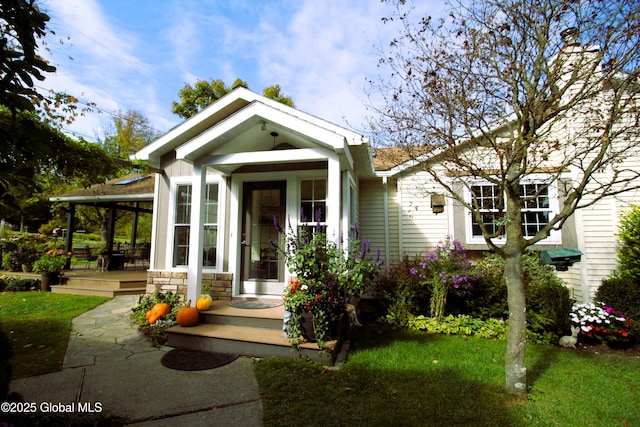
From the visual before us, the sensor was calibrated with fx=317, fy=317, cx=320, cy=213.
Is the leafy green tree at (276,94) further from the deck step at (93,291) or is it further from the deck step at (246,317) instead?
the deck step at (246,317)

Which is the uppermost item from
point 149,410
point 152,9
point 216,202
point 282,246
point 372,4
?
point 152,9

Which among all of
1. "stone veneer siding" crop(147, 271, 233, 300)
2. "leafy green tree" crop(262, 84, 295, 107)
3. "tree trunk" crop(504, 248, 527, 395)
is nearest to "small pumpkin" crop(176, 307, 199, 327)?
"stone veneer siding" crop(147, 271, 233, 300)

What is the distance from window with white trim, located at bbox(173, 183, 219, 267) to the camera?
6273 mm

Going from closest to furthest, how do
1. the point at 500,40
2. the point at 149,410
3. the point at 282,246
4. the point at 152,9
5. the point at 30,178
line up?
1. the point at 30,178
2. the point at 149,410
3. the point at 500,40
4. the point at 282,246
5. the point at 152,9

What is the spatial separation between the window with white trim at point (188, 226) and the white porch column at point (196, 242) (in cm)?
89

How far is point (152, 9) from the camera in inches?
250

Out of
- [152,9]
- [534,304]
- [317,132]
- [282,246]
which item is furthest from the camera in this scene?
[152,9]

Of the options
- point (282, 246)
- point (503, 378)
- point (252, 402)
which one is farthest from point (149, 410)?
point (503, 378)

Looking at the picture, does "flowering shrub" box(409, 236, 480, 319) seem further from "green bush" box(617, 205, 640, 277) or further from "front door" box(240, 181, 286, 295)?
"front door" box(240, 181, 286, 295)

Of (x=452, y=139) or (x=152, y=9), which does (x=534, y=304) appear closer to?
(x=452, y=139)

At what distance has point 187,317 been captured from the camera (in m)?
4.69

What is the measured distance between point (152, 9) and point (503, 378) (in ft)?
28.0

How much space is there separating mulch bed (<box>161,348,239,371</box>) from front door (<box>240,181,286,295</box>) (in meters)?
1.83

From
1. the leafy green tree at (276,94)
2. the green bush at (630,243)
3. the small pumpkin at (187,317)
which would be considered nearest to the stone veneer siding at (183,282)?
the small pumpkin at (187,317)
